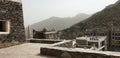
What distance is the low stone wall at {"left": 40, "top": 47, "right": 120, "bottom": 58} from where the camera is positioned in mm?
4291

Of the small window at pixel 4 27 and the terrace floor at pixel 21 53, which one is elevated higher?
the small window at pixel 4 27

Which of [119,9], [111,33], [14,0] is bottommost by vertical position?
[111,33]

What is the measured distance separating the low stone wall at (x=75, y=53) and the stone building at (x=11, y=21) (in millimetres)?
3175

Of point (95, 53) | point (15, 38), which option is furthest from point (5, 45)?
point (95, 53)

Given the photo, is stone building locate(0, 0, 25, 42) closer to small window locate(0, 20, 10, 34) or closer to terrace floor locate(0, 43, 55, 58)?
small window locate(0, 20, 10, 34)

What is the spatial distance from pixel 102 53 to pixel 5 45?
5.48m

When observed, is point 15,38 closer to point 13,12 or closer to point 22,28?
point 22,28

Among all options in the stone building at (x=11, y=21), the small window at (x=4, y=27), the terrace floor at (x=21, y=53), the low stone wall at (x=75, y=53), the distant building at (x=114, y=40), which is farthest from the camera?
the distant building at (x=114, y=40)

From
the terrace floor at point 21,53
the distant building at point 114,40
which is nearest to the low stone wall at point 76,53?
the terrace floor at point 21,53

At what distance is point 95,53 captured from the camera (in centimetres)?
444

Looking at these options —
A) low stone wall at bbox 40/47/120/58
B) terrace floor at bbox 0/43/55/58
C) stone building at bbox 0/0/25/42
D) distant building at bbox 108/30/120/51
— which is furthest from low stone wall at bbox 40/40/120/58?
distant building at bbox 108/30/120/51

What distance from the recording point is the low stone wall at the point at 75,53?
429 centimetres

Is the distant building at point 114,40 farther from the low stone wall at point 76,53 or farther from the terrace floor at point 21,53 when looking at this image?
the low stone wall at point 76,53

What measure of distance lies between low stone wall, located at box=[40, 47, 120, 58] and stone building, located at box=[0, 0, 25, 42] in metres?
3.18
